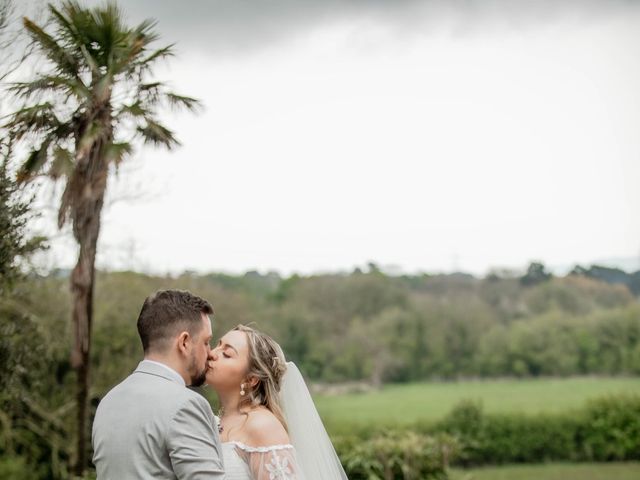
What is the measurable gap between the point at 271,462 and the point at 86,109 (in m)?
7.51

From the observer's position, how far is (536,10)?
178ft

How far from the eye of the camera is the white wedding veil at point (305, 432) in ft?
13.3

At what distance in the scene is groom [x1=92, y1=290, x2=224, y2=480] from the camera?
2367mm

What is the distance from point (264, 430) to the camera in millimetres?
3436

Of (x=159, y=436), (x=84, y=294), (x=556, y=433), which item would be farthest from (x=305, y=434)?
(x=556, y=433)

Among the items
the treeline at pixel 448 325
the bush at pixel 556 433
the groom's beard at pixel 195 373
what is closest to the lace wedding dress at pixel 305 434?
the groom's beard at pixel 195 373

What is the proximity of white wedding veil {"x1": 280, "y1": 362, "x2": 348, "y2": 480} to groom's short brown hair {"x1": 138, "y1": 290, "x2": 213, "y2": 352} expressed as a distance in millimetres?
1494

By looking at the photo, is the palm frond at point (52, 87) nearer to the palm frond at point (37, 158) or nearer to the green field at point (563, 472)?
the palm frond at point (37, 158)

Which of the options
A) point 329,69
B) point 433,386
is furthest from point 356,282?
point 329,69

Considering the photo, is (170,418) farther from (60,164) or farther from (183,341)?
(60,164)

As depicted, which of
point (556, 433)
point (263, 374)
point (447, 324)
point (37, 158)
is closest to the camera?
point (263, 374)

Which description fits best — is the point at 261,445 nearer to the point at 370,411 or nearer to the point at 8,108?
the point at 8,108

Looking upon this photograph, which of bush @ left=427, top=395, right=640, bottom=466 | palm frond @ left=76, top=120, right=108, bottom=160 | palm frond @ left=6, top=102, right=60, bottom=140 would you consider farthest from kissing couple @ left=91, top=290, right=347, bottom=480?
bush @ left=427, top=395, right=640, bottom=466

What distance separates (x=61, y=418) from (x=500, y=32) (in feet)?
135
